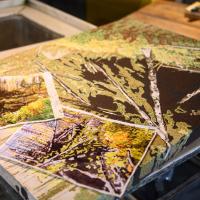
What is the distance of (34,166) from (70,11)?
193cm

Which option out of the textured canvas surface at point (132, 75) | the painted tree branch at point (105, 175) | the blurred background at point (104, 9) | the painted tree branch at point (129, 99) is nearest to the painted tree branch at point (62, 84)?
the textured canvas surface at point (132, 75)

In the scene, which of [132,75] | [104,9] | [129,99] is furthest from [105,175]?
[104,9]

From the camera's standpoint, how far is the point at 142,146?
74 centimetres

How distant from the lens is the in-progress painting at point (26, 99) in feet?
2.77

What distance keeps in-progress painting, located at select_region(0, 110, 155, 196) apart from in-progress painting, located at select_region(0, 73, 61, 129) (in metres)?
0.04

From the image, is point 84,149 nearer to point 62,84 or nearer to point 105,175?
point 105,175

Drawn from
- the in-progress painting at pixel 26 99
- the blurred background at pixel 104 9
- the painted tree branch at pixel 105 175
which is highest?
the blurred background at pixel 104 9

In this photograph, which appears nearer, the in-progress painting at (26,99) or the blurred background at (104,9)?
the in-progress painting at (26,99)

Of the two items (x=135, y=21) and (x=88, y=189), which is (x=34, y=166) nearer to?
(x=88, y=189)

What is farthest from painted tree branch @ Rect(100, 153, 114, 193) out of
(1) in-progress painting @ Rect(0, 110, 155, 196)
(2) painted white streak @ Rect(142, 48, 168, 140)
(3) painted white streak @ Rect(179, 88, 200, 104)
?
(3) painted white streak @ Rect(179, 88, 200, 104)

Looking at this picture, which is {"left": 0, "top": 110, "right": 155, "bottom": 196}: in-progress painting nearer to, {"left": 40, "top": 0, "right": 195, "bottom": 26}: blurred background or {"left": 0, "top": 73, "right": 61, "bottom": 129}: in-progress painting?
{"left": 0, "top": 73, "right": 61, "bottom": 129}: in-progress painting

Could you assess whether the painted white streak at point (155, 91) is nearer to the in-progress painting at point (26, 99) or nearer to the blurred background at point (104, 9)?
the in-progress painting at point (26, 99)

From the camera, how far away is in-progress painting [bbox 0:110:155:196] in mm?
666

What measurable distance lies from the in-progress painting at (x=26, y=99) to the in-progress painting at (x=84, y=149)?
0.04m
